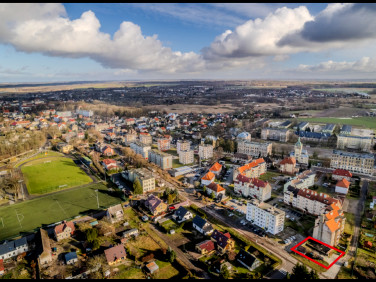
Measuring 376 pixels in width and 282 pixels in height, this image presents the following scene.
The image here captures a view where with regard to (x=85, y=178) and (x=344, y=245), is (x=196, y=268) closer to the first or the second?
(x=344, y=245)

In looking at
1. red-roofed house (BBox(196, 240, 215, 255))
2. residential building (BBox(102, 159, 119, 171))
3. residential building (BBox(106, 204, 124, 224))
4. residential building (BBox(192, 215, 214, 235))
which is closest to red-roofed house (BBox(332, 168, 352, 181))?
residential building (BBox(192, 215, 214, 235))

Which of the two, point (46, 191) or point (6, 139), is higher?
point (6, 139)

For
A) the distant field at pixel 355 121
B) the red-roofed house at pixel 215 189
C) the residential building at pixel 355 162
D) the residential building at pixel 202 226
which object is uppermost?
the distant field at pixel 355 121

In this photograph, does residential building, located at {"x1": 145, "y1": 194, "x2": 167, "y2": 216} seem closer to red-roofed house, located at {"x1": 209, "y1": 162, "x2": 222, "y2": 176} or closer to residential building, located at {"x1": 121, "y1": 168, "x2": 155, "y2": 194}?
residential building, located at {"x1": 121, "y1": 168, "x2": 155, "y2": 194}

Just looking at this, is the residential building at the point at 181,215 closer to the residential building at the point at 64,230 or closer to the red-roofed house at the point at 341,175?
the residential building at the point at 64,230

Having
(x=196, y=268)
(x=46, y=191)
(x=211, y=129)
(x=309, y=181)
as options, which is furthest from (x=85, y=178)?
(x=211, y=129)

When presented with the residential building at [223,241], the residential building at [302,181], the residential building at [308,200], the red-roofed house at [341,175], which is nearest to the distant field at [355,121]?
the red-roofed house at [341,175]

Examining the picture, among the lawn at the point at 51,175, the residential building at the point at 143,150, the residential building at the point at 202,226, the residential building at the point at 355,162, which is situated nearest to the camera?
the residential building at the point at 202,226

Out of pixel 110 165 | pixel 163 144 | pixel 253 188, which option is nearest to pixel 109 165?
pixel 110 165
